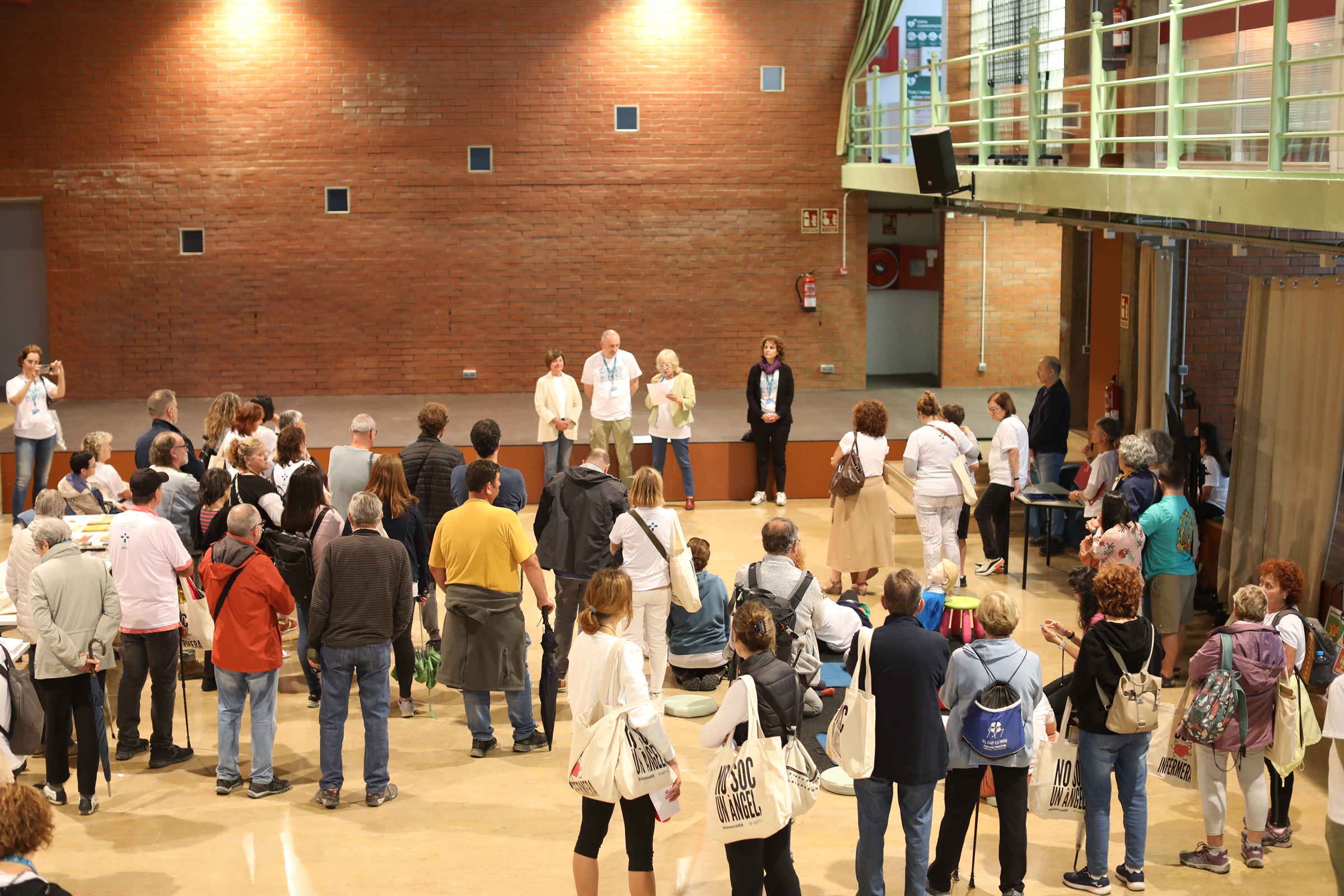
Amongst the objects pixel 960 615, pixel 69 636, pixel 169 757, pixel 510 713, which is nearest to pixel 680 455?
pixel 510 713

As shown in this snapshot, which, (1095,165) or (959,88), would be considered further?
(959,88)

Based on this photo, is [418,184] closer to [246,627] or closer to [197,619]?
[197,619]

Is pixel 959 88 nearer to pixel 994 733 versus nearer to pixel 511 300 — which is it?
pixel 511 300

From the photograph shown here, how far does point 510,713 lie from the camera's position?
21.8 feet

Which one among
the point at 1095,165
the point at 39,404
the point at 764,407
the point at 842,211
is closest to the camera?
the point at 1095,165

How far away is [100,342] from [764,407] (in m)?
8.23

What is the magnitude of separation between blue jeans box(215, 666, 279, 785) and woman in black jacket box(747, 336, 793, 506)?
6.29 meters

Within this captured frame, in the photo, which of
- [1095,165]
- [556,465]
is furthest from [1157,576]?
[556,465]

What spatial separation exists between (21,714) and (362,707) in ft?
4.72

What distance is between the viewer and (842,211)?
15336 mm

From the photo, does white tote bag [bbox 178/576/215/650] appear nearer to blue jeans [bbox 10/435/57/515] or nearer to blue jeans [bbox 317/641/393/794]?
blue jeans [bbox 317/641/393/794]

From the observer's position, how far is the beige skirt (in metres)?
8.78

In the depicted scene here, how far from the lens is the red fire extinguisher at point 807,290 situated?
15.3m

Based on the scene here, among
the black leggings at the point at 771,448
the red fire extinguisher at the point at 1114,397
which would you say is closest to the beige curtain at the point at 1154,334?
the red fire extinguisher at the point at 1114,397
